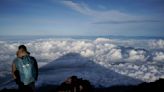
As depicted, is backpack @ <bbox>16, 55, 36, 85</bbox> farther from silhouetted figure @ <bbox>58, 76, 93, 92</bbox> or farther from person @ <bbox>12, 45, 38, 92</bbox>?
silhouetted figure @ <bbox>58, 76, 93, 92</bbox>

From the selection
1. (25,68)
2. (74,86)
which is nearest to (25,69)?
(25,68)

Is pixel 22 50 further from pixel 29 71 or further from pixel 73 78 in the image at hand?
pixel 73 78

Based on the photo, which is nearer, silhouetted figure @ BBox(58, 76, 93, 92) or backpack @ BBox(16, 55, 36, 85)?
backpack @ BBox(16, 55, 36, 85)

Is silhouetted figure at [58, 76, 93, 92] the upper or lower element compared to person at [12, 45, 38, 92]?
lower

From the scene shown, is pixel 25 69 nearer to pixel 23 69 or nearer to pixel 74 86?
pixel 23 69

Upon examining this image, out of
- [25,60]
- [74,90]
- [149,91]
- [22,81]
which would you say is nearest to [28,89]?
[22,81]

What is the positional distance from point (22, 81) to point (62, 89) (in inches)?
78.5

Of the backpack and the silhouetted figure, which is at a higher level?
the backpack

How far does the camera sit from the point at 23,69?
1285 centimetres

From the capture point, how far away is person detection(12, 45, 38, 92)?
12805 millimetres

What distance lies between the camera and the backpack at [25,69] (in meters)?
12.8

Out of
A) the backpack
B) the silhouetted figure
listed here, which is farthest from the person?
the silhouetted figure

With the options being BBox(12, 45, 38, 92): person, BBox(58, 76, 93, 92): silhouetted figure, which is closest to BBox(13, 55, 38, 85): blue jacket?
BBox(12, 45, 38, 92): person

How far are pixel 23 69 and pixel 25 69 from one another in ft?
0.30
